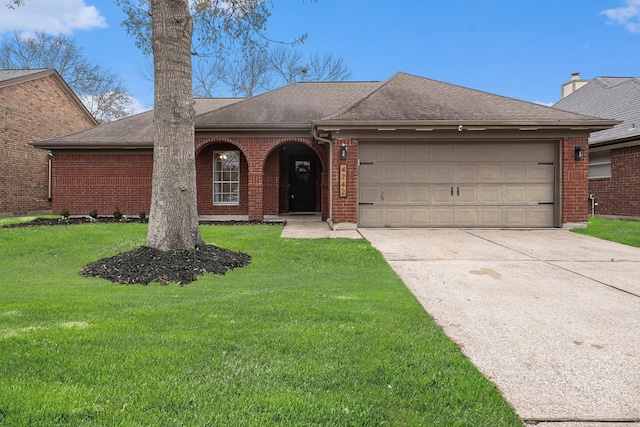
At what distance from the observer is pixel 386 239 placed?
8750mm

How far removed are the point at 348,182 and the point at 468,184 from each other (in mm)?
3324

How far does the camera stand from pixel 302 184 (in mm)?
15180

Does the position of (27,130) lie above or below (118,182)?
above

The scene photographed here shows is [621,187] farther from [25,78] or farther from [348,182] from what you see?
[25,78]

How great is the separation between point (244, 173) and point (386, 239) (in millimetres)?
6861

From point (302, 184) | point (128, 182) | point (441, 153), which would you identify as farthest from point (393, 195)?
point (128, 182)

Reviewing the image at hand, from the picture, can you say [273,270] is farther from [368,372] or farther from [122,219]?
[122,219]

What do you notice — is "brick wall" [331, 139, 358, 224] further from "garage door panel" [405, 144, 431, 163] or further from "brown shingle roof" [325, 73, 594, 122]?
"garage door panel" [405, 144, 431, 163]

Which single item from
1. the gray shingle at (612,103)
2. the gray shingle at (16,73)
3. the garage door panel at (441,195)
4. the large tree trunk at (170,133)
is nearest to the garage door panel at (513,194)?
the garage door panel at (441,195)

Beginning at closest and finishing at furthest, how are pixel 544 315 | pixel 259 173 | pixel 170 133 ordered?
pixel 544 315 < pixel 170 133 < pixel 259 173

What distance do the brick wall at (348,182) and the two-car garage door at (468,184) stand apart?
0.84m

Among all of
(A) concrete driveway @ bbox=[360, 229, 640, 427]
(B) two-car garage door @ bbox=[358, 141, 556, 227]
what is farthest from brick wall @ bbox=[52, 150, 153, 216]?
(A) concrete driveway @ bbox=[360, 229, 640, 427]

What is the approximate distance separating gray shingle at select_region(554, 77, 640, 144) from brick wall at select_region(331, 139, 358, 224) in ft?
30.2

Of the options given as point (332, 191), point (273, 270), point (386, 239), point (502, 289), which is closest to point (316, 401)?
point (502, 289)
